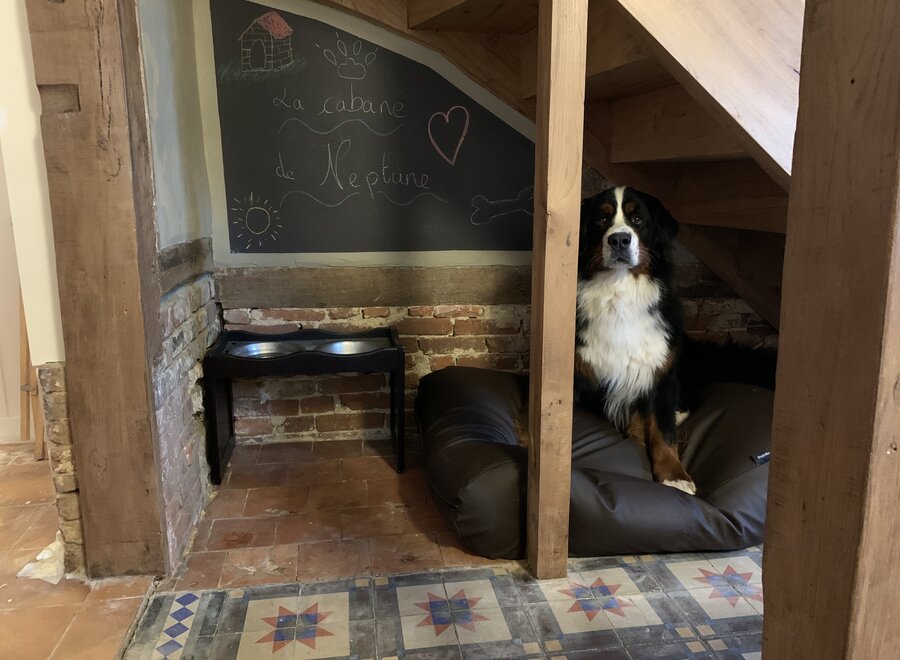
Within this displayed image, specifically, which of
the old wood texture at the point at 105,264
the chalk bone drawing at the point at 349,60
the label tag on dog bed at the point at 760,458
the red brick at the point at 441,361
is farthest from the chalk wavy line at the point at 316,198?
the label tag on dog bed at the point at 760,458

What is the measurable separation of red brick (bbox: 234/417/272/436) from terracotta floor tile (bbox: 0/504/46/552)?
0.80 m

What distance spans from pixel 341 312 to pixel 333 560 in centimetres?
120

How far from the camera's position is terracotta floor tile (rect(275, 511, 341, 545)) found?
7.12ft

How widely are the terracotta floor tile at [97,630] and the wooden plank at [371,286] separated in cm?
138

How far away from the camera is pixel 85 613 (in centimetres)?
176

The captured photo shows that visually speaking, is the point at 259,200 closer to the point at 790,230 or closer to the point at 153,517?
the point at 153,517

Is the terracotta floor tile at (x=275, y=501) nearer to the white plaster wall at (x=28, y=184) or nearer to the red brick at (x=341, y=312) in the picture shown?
the red brick at (x=341, y=312)

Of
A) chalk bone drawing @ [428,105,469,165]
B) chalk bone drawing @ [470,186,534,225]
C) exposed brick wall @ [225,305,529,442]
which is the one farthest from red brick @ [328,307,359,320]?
chalk bone drawing @ [428,105,469,165]

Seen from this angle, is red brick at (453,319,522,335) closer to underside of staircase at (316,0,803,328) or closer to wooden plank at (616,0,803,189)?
underside of staircase at (316,0,803,328)

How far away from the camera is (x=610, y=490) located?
2.03 m

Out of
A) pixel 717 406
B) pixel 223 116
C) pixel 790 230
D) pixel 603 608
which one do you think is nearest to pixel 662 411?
pixel 717 406

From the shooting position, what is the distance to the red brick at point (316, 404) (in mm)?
2977

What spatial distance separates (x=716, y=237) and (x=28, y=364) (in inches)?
125

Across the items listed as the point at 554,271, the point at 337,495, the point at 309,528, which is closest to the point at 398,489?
the point at 337,495
